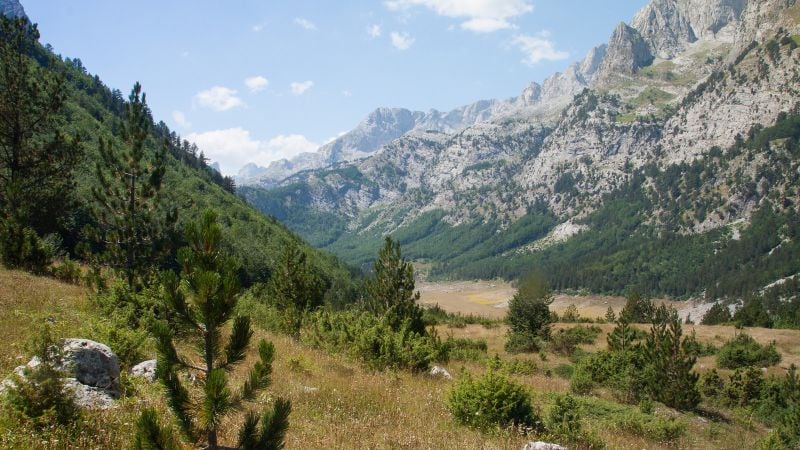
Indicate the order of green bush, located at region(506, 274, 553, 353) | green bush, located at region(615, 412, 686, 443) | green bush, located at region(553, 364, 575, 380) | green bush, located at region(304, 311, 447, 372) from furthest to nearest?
green bush, located at region(506, 274, 553, 353)
green bush, located at region(553, 364, 575, 380)
green bush, located at region(304, 311, 447, 372)
green bush, located at region(615, 412, 686, 443)

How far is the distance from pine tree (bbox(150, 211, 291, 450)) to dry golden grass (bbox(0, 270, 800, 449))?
1.77 metres

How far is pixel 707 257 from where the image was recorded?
559ft

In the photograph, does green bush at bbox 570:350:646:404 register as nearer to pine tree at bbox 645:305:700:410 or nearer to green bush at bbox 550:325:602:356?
pine tree at bbox 645:305:700:410

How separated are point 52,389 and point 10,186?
20.1m

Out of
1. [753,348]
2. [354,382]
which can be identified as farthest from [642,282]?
[354,382]

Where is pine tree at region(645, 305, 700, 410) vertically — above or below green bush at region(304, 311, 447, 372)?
below

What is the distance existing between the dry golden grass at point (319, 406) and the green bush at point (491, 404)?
1.25 ft

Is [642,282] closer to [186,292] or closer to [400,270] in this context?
[400,270]

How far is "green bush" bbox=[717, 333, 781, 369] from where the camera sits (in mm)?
36812

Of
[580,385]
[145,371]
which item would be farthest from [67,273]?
[580,385]

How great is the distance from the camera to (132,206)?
64.0 feet

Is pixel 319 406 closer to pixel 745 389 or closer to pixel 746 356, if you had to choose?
pixel 745 389

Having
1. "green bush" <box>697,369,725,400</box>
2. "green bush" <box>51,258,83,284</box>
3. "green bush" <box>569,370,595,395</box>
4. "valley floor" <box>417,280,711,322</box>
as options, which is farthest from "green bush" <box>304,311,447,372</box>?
"valley floor" <box>417,280,711,322</box>

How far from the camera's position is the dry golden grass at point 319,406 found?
637cm
